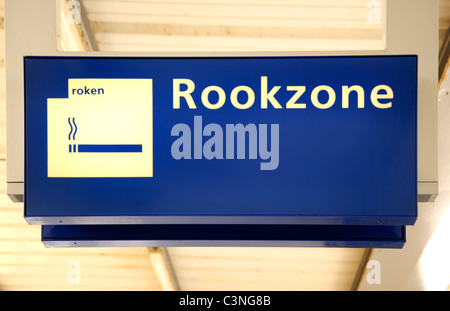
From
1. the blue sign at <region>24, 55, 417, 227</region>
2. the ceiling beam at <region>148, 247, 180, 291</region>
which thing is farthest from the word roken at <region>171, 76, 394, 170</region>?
the ceiling beam at <region>148, 247, 180, 291</region>

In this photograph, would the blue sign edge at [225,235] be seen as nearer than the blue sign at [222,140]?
No

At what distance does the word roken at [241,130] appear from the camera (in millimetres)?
2270

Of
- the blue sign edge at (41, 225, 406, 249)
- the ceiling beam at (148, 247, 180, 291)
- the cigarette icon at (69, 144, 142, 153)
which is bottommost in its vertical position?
the ceiling beam at (148, 247, 180, 291)

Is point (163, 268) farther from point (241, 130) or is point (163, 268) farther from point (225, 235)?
point (241, 130)

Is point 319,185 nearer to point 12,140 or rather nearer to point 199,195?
point 199,195

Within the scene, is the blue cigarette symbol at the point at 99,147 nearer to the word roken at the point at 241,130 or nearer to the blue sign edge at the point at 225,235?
the word roken at the point at 241,130

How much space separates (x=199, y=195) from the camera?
225 centimetres

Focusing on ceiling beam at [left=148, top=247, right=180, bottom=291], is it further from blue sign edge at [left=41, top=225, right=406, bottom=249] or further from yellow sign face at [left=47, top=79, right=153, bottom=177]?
yellow sign face at [left=47, top=79, right=153, bottom=177]

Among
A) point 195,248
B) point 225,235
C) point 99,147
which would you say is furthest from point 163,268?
point 99,147

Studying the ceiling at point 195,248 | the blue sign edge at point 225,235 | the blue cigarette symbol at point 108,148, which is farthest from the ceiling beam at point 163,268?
the blue cigarette symbol at point 108,148

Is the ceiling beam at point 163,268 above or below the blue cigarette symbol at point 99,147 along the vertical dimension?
below

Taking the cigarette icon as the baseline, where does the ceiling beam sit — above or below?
below

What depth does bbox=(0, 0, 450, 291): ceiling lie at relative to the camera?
4137 mm

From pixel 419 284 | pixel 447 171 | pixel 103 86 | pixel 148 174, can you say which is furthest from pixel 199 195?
Answer: pixel 419 284
